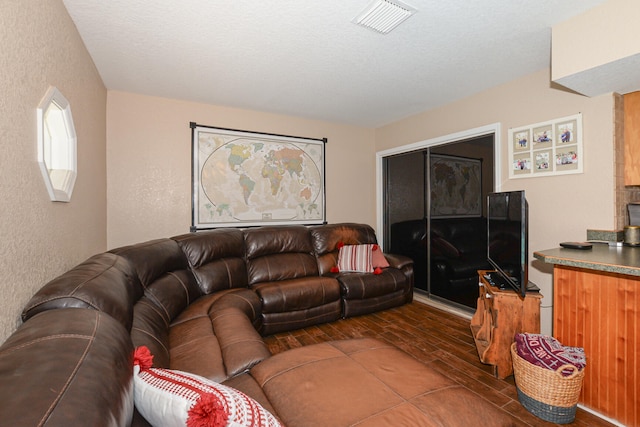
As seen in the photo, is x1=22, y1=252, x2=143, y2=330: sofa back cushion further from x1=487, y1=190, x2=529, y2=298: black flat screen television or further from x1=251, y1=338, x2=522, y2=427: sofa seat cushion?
x1=487, y1=190, x2=529, y2=298: black flat screen television

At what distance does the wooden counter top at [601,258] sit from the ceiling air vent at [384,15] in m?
Result: 1.86

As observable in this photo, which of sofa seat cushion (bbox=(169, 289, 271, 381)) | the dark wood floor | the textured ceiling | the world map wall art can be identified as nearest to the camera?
sofa seat cushion (bbox=(169, 289, 271, 381))

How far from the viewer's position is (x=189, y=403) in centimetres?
75

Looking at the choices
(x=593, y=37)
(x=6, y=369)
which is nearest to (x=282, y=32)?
(x=593, y=37)

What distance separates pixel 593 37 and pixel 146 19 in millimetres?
2902

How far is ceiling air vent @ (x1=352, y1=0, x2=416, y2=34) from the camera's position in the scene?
1.76 meters

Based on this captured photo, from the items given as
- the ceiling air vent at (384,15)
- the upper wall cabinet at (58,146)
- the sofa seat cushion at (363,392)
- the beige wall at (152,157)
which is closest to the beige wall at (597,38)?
the ceiling air vent at (384,15)

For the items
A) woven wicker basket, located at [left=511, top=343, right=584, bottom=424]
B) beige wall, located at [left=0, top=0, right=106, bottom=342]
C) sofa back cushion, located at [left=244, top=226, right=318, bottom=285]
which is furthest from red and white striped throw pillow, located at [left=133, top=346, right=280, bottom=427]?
sofa back cushion, located at [left=244, top=226, right=318, bottom=285]

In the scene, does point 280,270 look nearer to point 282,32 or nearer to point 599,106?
point 282,32

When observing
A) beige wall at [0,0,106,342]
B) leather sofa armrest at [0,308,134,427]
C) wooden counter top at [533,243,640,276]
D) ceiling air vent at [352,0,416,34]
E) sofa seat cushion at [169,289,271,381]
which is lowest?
sofa seat cushion at [169,289,271,381]

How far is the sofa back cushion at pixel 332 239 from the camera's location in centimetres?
369

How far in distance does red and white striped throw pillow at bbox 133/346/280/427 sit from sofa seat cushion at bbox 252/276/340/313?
1.92 metres

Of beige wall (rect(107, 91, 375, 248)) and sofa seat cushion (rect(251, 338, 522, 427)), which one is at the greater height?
beige wall (rect(107, 91, 375, 248))

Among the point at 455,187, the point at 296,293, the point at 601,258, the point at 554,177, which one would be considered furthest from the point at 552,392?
the point at 455,187
